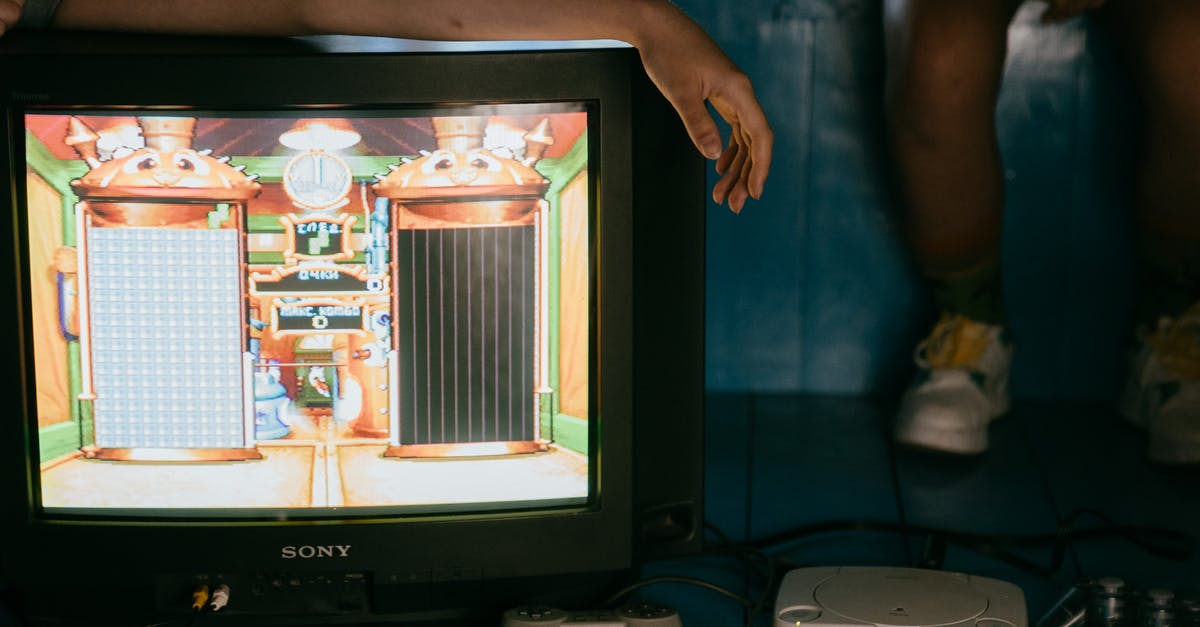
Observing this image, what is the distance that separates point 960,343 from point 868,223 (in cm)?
23

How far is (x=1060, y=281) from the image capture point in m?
1.79

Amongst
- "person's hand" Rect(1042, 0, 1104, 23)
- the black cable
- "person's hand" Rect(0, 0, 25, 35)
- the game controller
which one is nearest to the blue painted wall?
"person's hand" Rect(1042, 0, 1104, 23)

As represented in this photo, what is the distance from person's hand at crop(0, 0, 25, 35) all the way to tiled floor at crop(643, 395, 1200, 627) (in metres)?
0.69

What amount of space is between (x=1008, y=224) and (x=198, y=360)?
1195mm

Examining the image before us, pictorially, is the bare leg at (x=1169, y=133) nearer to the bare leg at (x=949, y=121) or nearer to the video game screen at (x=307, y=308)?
the bare leg at (x=949, y=121)

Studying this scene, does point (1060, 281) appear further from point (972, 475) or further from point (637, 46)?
point (637, 46)

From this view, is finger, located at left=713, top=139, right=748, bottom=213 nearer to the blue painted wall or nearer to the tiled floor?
the tiled floor

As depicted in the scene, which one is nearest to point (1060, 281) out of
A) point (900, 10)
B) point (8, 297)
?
point (900, 10)

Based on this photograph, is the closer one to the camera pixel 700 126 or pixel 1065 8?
pixel 700 126

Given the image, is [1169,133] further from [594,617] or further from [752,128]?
[594,617]

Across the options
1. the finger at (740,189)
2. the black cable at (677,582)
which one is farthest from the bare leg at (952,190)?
the finger at (740,189)

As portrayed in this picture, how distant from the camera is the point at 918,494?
145 cm

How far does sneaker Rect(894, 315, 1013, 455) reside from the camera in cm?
159

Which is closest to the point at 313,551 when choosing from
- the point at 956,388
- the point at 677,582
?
the point at 677,582
